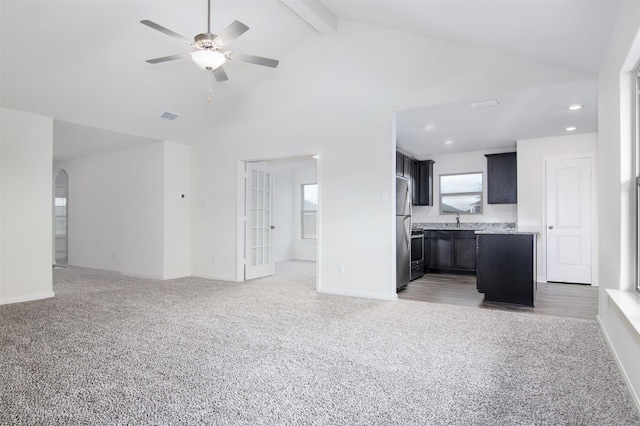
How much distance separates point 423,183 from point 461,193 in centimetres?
77

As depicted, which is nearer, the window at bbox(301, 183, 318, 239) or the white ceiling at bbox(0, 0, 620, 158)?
the white ceiling at bbox(0, 0, 620, 158)

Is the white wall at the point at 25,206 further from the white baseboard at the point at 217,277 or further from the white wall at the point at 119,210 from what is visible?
the white baseboard at the point at 217,277

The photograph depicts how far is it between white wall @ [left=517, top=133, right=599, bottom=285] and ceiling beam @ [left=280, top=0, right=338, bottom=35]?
12.3 feet

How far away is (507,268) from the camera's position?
438cm

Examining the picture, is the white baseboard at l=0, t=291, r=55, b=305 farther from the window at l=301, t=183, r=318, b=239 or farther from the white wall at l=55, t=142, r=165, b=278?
the window at l=301, t=183, r=318, b=239

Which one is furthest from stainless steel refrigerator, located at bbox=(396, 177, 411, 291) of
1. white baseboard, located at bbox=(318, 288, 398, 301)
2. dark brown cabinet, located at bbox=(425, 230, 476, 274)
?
dark brown cabinet, located at bbox=(425, 230, 476, 274)

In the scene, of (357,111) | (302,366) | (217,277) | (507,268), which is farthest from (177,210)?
(507,268)

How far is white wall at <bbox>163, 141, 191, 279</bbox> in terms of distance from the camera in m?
6.19

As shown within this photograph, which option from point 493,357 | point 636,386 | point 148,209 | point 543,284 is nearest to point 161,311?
point 148,209

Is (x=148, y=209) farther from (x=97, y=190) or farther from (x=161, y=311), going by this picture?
(x=161, y=311)

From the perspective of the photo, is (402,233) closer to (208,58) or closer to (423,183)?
(423,183)

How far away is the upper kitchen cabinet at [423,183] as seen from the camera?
7457mm

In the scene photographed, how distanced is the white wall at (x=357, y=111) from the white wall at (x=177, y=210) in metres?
1.42

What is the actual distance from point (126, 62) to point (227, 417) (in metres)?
4.24
